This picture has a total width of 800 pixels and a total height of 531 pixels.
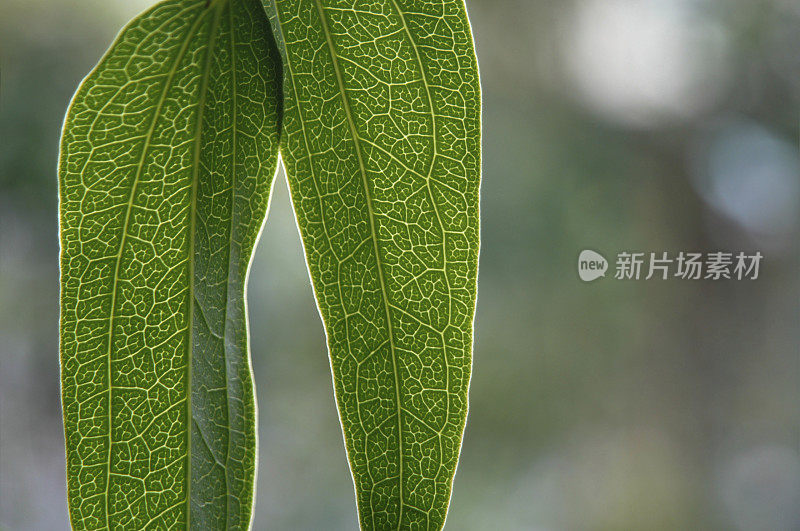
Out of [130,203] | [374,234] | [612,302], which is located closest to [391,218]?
[374,234]

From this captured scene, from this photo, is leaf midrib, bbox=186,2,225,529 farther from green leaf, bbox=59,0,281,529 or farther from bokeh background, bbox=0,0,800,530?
bokeh background, bbox=0,0,800,530

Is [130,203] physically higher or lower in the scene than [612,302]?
lower

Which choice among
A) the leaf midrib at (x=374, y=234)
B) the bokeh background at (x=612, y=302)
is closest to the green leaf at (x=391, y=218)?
the leaf midrib at (x=374, y=234)

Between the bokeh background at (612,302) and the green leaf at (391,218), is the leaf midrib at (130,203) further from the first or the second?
the bokeh background at (612,302)

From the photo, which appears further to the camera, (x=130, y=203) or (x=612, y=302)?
(x=612, y=302)

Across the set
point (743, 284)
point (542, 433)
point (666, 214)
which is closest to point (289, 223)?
point (542, 433)

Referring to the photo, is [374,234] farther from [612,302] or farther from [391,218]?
[612,302]

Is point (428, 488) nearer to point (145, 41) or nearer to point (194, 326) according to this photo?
point (194, 326)
